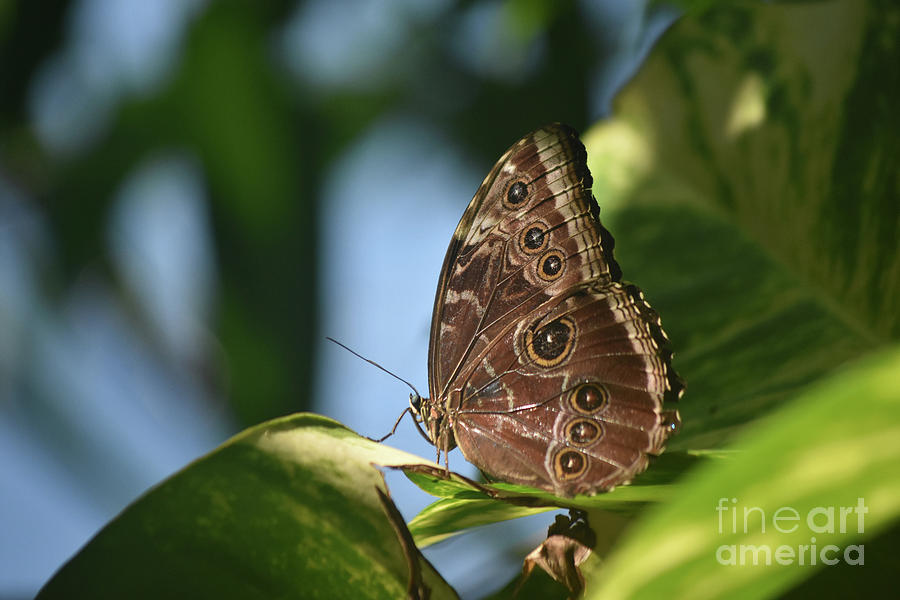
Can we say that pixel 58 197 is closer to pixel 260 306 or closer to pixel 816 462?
pixel 260 306

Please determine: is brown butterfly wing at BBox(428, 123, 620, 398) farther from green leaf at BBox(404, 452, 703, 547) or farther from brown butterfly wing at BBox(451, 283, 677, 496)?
green leaf at BBox(404, 452, 703, 547)

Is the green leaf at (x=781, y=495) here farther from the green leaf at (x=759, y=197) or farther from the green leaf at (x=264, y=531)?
the green leaf at (x=759, y=197)

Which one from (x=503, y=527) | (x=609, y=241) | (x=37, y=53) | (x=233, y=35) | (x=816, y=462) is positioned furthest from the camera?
(x=37, y=53)

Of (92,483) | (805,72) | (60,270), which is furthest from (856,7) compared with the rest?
(92,483)

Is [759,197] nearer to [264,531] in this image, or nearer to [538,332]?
[538,332]

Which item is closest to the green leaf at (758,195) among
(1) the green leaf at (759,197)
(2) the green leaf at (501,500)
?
(1) the green leaf at (759,197)

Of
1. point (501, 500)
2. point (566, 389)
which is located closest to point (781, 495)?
point (501, 500)

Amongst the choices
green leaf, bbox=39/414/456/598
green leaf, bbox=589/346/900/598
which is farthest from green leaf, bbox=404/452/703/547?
green leaf, bbox=589/346/900/598
